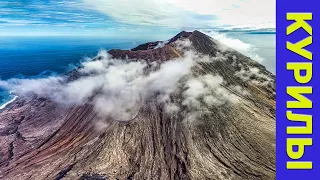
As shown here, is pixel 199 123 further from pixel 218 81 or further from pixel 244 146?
pixel 218 81

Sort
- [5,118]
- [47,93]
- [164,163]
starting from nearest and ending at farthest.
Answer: [164,163] < [5,118] < [47,93]

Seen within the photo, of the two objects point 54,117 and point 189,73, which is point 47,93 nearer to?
point 54,117

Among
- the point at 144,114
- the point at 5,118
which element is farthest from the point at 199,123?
the point at 5,118

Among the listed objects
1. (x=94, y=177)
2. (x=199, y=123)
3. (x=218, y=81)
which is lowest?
(x=94, y=177)

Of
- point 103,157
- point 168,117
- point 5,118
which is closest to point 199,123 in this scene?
point 168,117

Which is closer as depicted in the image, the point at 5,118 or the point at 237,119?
the point at 237,119

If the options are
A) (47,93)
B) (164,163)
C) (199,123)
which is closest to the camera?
(164,163)

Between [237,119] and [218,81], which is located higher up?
[218,81]
